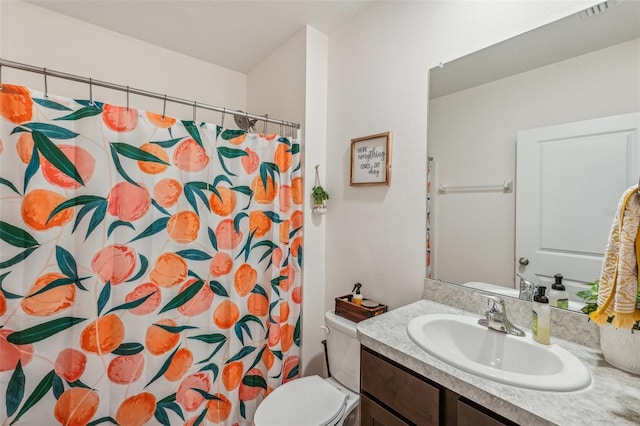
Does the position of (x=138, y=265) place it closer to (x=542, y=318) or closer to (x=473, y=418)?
(x=473, y=418)

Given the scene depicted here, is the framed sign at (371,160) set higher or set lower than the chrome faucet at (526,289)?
higher

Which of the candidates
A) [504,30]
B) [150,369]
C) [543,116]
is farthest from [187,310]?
[504,30]

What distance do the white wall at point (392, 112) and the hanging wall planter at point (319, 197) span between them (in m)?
0.07

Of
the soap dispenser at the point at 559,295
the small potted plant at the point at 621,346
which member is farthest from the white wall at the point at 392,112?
the small potted plant at the point at 621,346

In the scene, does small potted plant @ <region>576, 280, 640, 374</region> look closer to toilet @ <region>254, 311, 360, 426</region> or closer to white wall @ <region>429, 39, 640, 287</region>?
white wall @ <region>429, 39, 640, 287</region>

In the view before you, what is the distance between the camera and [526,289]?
41.5 inches

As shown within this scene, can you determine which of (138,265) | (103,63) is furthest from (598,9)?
(103,63)

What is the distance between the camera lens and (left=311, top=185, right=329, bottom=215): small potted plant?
178cm

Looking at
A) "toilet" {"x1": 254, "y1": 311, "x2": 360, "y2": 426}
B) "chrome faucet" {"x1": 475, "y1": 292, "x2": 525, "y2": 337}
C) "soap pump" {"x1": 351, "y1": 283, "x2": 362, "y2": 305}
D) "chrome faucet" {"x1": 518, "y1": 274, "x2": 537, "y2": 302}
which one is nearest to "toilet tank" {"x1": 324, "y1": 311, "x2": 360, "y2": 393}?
"toilet" {"x1": 254, "y1": 311, "x2": 360, "y2": 426}

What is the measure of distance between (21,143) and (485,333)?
1827 millimetres

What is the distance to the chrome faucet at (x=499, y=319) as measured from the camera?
0.97 metres

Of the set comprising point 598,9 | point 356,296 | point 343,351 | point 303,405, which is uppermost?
point 598,9

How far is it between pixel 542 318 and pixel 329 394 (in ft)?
A: 3.20

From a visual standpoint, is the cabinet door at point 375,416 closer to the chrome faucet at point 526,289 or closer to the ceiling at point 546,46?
the chrome faucet at point 526,289
